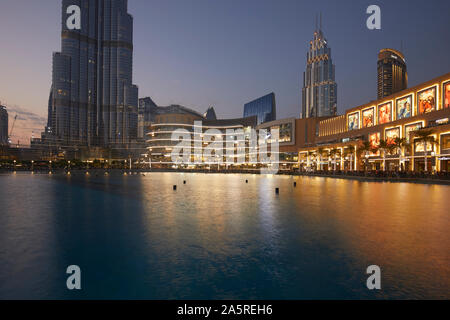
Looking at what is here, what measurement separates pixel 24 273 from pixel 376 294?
749 cm

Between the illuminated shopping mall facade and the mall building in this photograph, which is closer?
A: the mall building

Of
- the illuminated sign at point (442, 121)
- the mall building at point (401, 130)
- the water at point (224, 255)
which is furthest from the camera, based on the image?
the mall building at point (401, 130)

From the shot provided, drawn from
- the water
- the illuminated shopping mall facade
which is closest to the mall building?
the illuminated shopping mall facade

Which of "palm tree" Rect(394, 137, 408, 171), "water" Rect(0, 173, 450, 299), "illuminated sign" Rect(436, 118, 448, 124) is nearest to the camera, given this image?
"water" Rect(0, 173, 450, 299)

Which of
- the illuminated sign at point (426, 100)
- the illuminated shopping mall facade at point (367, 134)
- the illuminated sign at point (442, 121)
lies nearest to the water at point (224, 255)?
the illuminated sign at point (442, 121)

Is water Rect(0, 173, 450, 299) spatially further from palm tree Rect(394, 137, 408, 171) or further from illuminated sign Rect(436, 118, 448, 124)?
palm tree Rect(394, 137, 408, 171)

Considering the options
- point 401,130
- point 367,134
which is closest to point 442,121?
point 401,130

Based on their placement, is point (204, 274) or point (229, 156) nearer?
point (204, 274)

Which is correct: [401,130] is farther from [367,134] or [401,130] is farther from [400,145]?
[367,134]

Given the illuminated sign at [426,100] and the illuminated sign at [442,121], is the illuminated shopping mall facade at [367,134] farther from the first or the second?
the illuminated sign at [442,121]

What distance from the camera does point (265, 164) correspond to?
6309 inches
